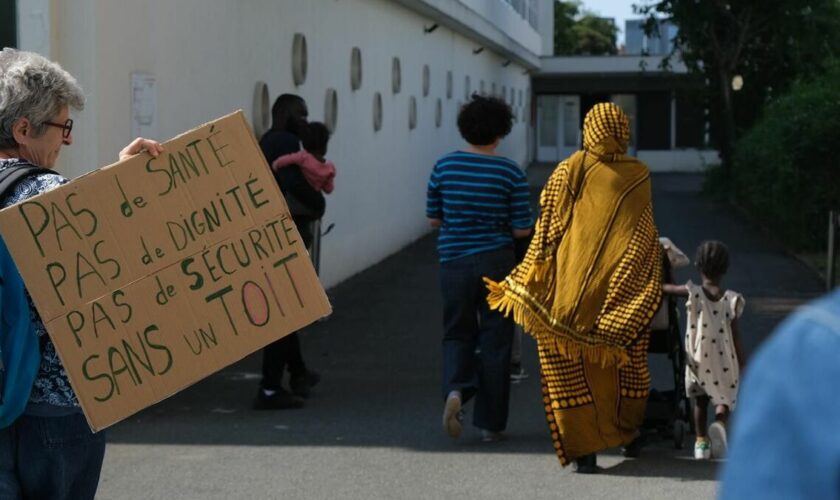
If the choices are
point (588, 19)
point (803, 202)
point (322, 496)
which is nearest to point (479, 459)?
point (322, 496)

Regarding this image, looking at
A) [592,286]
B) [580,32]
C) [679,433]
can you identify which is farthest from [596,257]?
[580,32]

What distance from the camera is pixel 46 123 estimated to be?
3500 millimetres

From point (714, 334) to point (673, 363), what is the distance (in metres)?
0.44

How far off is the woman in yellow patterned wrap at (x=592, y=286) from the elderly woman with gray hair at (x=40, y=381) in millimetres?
3553

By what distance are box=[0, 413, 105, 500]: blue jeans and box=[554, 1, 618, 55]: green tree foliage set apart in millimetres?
84521

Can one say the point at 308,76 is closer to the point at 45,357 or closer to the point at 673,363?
the point at 673,363

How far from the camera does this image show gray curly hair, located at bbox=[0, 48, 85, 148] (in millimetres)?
3445

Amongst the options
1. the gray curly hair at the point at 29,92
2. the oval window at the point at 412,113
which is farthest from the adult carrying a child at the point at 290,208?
the oval window at the point at 412,113

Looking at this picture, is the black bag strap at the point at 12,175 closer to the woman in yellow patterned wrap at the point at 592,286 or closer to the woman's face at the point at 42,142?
the woman's face at the point at 42,142

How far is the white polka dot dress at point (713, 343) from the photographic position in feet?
22.9

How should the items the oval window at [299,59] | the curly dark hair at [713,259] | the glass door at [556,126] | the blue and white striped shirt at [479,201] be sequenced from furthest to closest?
the glass door at [556,126] → the oval window at [299,59] → the blue and white striped shirt at [479,201] → the curly dark hair at [713,259]

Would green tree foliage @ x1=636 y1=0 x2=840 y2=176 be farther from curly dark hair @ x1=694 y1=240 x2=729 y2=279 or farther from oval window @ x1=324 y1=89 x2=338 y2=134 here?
curly dark hair @ x1=694 y1=240 x2=729 y2=279

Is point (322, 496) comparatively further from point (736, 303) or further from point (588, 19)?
point (588, 19)

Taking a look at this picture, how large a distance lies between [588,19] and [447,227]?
10574 centimetres
